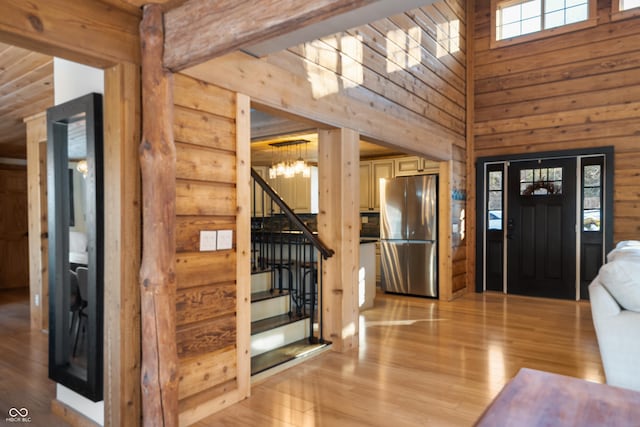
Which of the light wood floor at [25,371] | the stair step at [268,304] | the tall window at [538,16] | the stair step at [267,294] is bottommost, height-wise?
the light wood floor at [25,371]

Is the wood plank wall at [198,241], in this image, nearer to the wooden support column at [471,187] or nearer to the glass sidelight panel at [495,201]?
the wooden support column at [471,187]

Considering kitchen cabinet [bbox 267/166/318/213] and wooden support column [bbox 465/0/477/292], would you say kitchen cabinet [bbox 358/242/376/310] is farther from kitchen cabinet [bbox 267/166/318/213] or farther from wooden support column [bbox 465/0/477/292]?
kitchen cabinet [bbox 267/166/318/213]

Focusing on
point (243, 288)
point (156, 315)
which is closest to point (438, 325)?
point (243, 288)

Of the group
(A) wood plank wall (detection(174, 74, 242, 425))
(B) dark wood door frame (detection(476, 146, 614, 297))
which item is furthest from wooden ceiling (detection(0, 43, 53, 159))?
(B) dark wood door frame (detection(476, 146, 614, 297))

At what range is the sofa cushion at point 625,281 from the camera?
2.60m

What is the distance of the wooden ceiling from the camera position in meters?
2.96

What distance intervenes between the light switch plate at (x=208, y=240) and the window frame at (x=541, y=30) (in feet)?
20.0

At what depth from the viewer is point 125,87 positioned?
2.12 meters

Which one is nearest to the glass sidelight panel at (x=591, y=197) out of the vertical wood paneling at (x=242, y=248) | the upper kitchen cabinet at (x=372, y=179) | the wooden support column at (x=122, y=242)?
the upper kitchen cabinet at (x=372, y=179)

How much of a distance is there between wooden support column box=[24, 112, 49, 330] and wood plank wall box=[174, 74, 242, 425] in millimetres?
3071

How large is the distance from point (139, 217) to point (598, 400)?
2201 millimetres

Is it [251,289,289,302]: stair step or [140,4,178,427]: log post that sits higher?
[140,4,178,427]: log post

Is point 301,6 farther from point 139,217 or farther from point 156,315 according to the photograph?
point 156,315

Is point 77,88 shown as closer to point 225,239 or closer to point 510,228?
point 225,239
